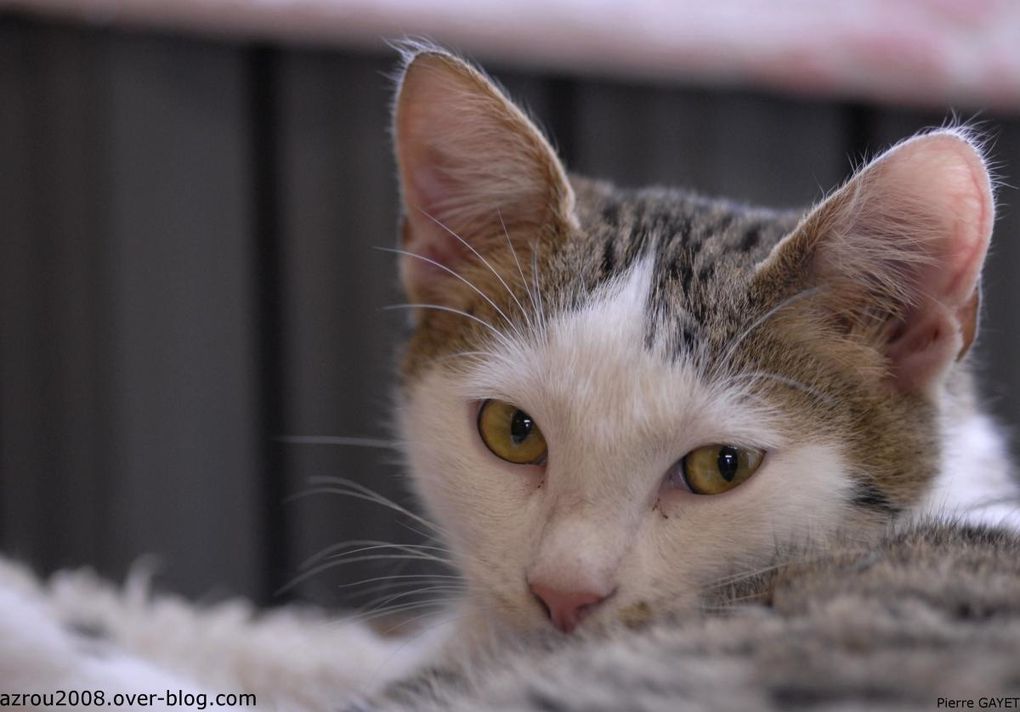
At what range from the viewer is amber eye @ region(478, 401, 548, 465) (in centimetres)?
95

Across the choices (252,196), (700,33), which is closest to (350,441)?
(252,196)

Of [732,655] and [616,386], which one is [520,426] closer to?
[616,386]

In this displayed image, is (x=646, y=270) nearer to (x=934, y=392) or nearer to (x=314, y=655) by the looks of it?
(x=934, y=392)

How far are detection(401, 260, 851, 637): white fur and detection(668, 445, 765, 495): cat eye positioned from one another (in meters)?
0.01

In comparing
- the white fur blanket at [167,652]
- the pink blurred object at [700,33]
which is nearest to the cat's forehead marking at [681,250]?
the white fur blanket at [167,652]

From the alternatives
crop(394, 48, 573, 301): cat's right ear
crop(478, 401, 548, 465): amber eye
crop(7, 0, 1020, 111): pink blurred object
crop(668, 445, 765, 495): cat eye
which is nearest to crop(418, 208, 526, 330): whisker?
crop(394, 48, 573, 301): cat's right ear

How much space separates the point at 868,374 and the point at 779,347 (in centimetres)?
10

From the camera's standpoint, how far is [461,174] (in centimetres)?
112

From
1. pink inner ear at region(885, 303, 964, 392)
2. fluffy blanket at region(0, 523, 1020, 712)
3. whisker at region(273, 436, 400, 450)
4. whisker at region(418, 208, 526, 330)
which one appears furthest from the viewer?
whisker at region(273, 436, 400, 450)

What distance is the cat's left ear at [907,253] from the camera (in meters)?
0.89

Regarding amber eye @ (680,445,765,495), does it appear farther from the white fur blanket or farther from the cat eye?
the white fur blanket

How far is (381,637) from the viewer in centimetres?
162

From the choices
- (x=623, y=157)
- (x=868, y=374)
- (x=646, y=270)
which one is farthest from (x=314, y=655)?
(x=623, y=157)

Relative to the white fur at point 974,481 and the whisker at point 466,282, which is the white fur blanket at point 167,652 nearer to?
the whisker at point 466,282
